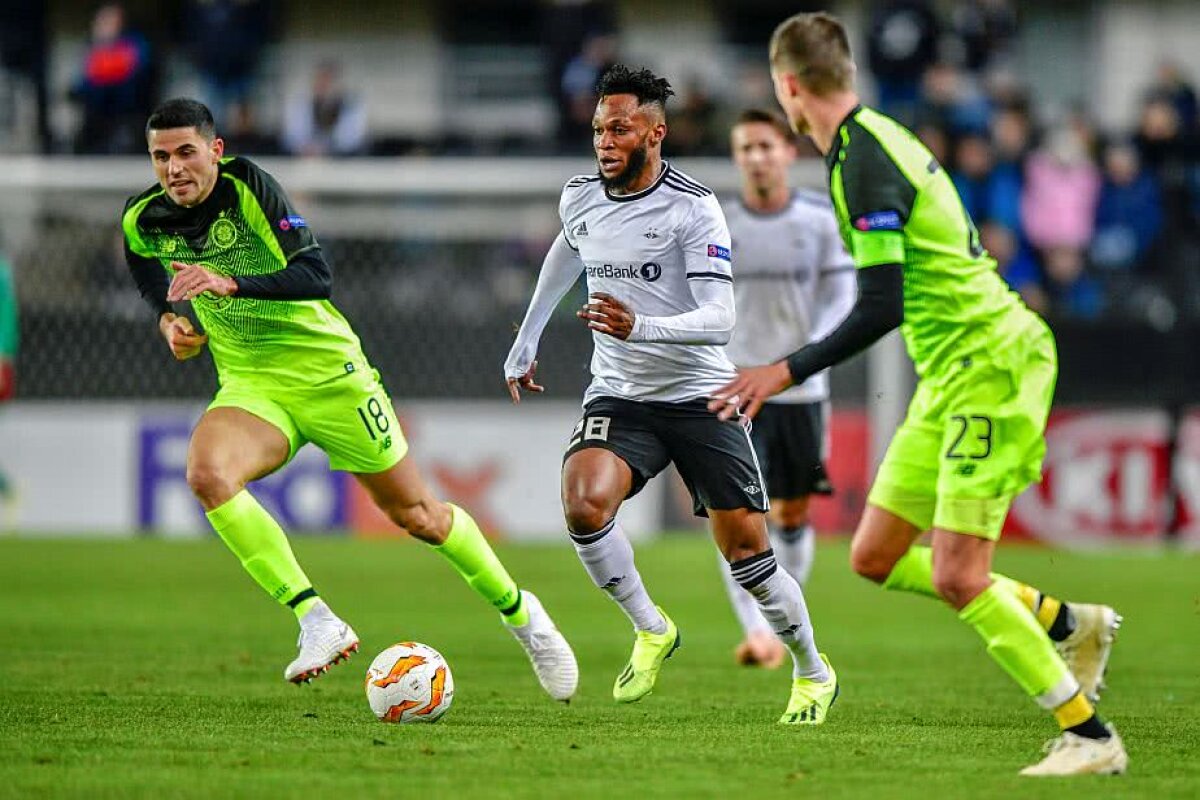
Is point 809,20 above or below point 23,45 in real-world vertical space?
above

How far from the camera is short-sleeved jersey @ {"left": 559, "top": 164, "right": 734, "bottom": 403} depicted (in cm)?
788

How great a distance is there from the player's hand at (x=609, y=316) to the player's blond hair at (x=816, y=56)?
1027mm

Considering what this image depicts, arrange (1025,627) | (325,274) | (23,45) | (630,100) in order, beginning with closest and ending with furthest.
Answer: (1025,627) → (630,100) → (325,274) → (23,45)

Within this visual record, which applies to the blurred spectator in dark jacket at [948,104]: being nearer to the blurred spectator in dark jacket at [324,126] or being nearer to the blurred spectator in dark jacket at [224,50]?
the blurred spectator in dark jacket at [324,126]

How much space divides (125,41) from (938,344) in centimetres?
1383

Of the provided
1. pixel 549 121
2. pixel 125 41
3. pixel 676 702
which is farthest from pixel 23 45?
pixel 676 702

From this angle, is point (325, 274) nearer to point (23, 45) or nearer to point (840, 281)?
point (840, 281)

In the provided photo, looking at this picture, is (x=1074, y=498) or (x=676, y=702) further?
(x=1074, y=498)

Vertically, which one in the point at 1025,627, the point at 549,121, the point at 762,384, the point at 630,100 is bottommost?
the point at 549,121

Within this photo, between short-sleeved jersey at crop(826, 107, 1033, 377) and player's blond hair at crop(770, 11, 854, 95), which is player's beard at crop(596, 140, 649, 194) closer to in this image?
player's blond hair at crop(770, 11, 854, 95)

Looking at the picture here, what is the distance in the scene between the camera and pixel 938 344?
677 cm

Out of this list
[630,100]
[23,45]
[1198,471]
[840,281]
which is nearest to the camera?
[630,100]

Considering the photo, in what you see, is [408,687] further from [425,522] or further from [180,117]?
[180,117]

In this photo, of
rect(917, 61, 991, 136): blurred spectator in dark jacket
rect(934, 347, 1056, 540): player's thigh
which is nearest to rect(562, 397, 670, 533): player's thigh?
rect(934, 347, 1056, 540): player's thigh
